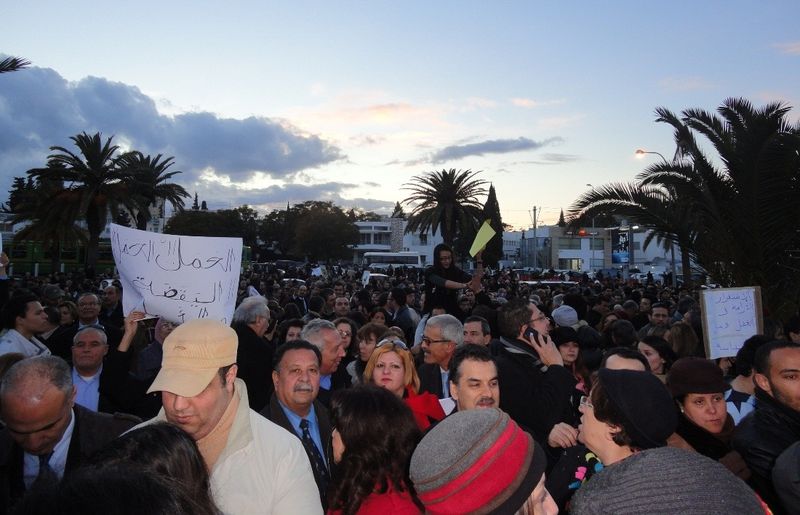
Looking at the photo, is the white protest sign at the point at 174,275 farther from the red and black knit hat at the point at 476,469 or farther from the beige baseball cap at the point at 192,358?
the red and black knit hat at the point at 476,469

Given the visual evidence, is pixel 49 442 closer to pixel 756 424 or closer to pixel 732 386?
pixel 756 424

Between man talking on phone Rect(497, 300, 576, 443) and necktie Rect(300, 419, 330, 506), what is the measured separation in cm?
134

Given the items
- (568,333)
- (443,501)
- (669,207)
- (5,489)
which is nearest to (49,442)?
(5,489)

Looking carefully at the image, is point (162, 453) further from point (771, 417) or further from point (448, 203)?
point (448, 203)

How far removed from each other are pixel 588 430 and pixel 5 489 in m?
3.01

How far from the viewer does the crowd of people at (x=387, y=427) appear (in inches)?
62.2

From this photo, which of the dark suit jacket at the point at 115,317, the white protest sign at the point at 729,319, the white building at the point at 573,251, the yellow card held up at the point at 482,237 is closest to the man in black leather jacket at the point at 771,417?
the white protest sign at the point at 729,319

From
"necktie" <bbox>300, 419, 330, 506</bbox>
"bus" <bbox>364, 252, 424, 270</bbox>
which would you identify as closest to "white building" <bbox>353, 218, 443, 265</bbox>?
"bus" <bbox>364, 252, 424, 270</bbox>

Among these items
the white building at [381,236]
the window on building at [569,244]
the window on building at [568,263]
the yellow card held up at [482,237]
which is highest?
the white building at [381,236]

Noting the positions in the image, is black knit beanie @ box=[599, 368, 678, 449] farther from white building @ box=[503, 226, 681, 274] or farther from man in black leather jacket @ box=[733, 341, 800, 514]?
white building @ box=[503, 226, 681, 274]

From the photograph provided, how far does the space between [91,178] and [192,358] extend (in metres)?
28.6

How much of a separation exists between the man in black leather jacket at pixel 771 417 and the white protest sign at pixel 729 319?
3196 mm

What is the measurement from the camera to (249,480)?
2641 millimetres

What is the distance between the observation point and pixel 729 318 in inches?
283
